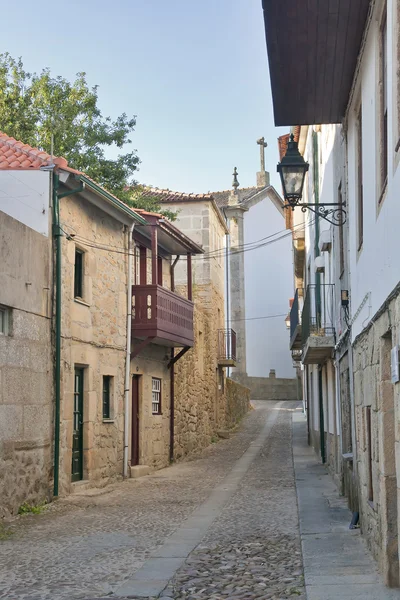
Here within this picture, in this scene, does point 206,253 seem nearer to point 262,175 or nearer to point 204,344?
point 204,344

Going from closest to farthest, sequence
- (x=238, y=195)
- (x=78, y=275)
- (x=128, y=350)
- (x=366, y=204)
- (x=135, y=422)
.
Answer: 1. (x=366, y=204)
2. (x=78, y=275)
3. (x=128, y=350)
4. (x=135, y=422)
5. (x=238, y=195)

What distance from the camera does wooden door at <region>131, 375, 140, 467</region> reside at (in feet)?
58.2

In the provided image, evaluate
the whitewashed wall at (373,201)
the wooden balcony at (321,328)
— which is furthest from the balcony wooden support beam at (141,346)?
the whitewashed wall at (373,201)

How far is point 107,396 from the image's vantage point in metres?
15.9

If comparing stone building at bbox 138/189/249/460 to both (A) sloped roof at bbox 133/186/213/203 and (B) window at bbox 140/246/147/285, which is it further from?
(B) window at bbox 140/246/147/285

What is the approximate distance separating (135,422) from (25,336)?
6.61 m

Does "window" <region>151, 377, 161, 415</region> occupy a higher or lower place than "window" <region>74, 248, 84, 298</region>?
lower

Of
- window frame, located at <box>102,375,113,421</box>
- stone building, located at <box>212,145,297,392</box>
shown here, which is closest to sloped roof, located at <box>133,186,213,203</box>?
window frame, located at <box>102,375,113,421</box>

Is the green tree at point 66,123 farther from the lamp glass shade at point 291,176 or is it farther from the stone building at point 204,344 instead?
the lamp glass shade at point 291,176

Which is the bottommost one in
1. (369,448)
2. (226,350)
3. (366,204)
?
(369,448)

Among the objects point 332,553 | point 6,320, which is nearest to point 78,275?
point 6,320

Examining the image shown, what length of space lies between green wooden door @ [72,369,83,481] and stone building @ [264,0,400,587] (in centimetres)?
479

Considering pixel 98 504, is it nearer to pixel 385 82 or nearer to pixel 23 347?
pixel 23 347

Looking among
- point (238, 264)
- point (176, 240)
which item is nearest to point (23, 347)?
point (176, 240)
